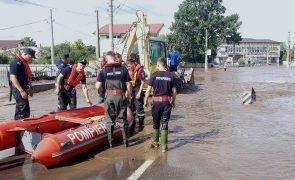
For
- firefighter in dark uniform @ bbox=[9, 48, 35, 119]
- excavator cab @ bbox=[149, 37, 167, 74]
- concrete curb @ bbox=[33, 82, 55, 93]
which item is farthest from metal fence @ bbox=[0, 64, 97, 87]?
firefighter in dark uniform @ bbox=[9, 48, 35, 119]

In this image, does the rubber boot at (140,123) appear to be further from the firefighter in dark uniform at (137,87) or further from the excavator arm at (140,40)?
the excavator arm at (140,40)

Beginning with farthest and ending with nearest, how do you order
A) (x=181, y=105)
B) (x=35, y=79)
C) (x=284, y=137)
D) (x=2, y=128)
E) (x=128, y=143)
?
1. (x=35, y=79)
2. (x=181, y=105)
3. (x=284, y=137)
4. (x=128, y=143)
5. (x=2, y=128)

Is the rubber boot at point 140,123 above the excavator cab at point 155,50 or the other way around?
the other way around

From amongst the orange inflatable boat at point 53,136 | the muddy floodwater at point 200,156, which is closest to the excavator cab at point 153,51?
the muddy floodwater at point 200,156

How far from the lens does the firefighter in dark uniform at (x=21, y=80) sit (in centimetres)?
780

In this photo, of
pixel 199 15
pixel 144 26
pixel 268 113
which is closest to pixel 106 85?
pixel 268 113

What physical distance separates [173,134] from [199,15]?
6577 centimetres

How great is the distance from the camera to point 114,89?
25.6ft

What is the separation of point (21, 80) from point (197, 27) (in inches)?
2586

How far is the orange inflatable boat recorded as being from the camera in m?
6.67

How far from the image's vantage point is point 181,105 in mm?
15055

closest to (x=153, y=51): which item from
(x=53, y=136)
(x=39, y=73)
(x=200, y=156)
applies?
(x=200, y=156)

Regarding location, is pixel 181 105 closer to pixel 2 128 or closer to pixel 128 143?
pixel 128 143

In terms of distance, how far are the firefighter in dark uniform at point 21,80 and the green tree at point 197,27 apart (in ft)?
209
